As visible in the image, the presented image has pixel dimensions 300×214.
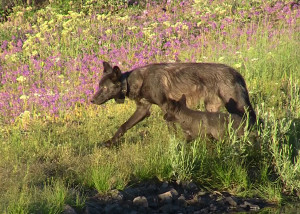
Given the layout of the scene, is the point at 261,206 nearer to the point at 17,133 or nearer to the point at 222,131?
the point at 222,131

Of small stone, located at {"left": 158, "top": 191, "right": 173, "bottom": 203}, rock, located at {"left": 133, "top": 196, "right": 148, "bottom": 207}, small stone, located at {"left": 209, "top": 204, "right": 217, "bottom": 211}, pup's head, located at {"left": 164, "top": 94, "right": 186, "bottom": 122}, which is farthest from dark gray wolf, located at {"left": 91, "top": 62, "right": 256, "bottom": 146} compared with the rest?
rock, located at {"left": 133, "top": 196, "right": 148, "bottom": 207}

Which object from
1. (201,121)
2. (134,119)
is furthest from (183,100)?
(134,119)

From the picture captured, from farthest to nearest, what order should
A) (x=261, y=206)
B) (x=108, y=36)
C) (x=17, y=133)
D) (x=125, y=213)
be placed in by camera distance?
1. (x=108, y=36)
2. (x=17, y=133)
3. (x=261, y=206)
4. (x=125, y=213)

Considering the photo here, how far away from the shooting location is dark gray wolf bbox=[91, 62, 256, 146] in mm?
8008

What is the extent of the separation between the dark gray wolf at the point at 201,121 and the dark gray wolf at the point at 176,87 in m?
0.37

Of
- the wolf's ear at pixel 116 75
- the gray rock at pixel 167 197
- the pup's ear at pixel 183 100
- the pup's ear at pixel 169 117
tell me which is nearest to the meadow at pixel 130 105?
the pup's ear at pixel 169 117

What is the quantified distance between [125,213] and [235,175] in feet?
5.38

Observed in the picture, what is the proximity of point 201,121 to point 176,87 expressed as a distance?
3.47 feet

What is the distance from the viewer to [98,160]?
6922mm

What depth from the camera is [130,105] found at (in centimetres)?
998

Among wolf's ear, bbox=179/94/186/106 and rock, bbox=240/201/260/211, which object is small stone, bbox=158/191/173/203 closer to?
rock, bbox=240/201/260/211

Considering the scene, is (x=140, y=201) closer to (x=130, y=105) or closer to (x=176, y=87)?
(x=176, y=87)

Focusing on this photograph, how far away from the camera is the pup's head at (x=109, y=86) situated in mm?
8469

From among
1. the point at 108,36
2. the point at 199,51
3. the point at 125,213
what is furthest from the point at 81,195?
the point at 108,36
